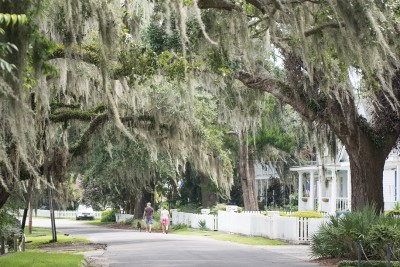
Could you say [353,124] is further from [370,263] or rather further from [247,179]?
[247,179]

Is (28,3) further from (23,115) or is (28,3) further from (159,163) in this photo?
(159,163)

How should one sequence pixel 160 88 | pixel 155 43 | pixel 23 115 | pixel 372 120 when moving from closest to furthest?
1. pixel 23 115
2. pixel 155 43
3. pixel 372 120
4. pixel 160 88

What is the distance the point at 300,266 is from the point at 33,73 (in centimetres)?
840

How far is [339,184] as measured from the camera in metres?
45.1

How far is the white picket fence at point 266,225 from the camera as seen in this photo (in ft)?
79.9

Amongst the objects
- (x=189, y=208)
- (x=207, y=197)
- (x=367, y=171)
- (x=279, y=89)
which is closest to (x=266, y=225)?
(x=367, y=171)

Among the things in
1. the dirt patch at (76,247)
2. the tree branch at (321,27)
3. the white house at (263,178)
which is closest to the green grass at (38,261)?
the dirt patch at (76,247)

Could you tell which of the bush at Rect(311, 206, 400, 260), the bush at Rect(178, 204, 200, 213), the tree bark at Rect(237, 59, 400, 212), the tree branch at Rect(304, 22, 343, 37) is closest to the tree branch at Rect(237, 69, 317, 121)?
the tree bark at Rect(237, 59, 400, 212)

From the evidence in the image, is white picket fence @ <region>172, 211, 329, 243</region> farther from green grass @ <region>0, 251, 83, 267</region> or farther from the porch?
green grass @ <region>0, 251, 83, 267</region>

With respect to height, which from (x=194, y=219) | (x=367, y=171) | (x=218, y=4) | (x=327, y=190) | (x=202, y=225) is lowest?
(x=202, y=225)

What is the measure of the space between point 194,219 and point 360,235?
864 inches

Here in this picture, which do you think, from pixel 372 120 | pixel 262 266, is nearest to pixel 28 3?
pixel 262 266

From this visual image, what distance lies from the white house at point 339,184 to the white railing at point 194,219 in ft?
17.9

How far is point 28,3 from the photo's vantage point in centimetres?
810
